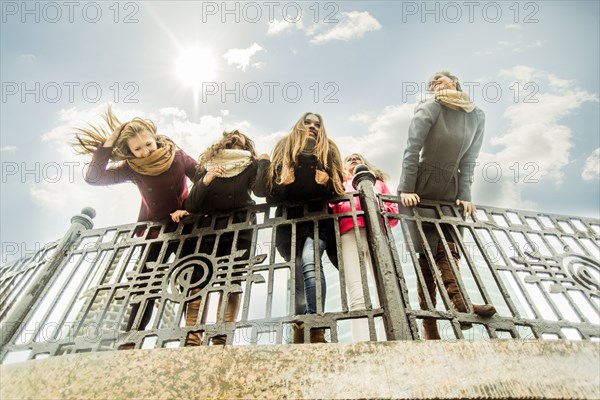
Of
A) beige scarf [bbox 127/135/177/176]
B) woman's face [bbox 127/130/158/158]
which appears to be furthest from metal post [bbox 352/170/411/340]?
woman's face [bbox 127/130/158/158]

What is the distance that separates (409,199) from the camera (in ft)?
10.1

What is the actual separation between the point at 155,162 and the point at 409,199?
7.97 feet

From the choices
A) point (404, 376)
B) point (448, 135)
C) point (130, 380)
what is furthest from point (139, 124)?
point (404, 376)

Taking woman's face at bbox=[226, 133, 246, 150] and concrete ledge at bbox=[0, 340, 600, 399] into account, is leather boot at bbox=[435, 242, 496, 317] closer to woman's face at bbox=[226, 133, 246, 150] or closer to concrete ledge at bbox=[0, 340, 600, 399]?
concrete ledge at bbox=[0, 340, 600, 399]

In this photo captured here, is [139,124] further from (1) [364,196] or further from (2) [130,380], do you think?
(2) [130,380]

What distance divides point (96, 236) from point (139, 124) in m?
1.18

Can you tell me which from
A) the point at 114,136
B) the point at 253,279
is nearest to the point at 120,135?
the point at 114,136

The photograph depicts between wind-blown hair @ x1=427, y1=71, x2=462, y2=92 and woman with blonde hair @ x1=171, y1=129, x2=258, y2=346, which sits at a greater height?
wind-blown hair @ x1=427, y1=71, x2=462, y2=92

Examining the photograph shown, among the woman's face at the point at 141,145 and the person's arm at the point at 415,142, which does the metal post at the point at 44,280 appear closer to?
the woman's face at the point at 141,145

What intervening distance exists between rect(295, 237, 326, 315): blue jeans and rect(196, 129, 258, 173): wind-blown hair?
1.18 m

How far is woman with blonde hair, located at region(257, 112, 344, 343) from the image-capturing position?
2895 mm

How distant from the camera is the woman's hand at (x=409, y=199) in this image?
10.1 feet

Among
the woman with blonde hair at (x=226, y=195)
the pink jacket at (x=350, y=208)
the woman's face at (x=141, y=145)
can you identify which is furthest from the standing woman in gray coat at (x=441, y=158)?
the woman's face at (x=141, y=145)

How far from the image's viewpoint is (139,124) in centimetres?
364
